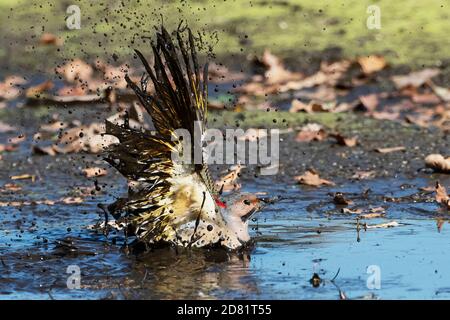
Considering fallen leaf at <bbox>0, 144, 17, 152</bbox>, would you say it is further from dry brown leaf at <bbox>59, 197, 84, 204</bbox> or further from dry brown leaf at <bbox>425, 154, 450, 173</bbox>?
dry brown leaf at <bbox>425, 154, 450, 173</bbox>

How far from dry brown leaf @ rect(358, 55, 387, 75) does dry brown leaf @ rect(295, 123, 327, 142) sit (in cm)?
223

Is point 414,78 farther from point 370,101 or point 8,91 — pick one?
point 8,91

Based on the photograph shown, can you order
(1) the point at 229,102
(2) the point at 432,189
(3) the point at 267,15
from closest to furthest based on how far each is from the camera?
1. (2) the point at 432,189
2. (1) the point at 229,102
3. (3) the point at 267,15

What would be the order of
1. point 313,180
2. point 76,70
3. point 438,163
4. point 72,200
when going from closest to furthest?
1. point 72,200
2. point 313,180
3. point 438,163
4. point 76,70

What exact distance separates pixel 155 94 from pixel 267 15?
826 centimetres

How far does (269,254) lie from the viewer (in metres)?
6.58

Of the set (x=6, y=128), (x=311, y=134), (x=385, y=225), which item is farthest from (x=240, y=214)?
(x=6, y=128)

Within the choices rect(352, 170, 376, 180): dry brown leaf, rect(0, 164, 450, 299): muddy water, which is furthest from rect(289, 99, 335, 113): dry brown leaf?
rect(0, 164, 450, 299): muddy water

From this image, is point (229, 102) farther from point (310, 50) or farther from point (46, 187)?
point (46, 187)

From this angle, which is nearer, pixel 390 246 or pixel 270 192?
pixel 390 246

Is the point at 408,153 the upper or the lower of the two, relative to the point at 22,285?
upper

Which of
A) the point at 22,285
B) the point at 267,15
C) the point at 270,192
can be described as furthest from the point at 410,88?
the point at 22,285

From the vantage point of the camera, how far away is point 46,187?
9.02 m

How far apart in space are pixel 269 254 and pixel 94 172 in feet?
10.5
